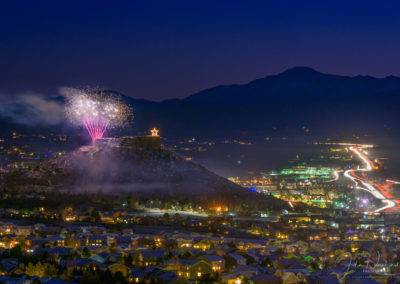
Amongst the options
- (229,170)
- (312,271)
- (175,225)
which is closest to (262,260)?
(312,271)

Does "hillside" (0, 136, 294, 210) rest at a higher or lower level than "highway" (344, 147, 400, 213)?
higher

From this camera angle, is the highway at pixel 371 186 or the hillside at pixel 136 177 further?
the highway at pixel 371 186

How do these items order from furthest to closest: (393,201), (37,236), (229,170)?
1. (229,170)
2. (393,201)
3. (37,236)

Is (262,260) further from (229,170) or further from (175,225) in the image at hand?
(229,170)

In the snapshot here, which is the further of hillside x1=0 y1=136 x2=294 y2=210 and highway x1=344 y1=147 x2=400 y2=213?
highway x1=344 y1=147 x2=400 y2=213

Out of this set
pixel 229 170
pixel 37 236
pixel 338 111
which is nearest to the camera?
pixel 37 236

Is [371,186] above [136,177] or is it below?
below

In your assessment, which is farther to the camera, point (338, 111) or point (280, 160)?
point (338, 111)

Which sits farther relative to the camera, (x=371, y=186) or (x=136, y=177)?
(x=371, y=186)
